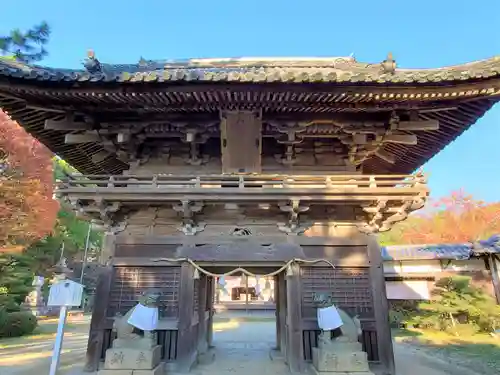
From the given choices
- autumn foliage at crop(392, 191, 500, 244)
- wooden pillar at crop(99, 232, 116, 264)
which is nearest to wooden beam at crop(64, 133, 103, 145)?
wooden pillar at crop(99, 232, 116, 264)

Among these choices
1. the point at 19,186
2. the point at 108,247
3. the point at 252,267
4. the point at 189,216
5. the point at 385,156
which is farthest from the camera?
the point at 19,186

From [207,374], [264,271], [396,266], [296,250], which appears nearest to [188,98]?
[296,250]

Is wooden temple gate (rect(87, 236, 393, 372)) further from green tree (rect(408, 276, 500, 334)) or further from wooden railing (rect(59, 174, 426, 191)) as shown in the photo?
green tree (rect(408, 276, 500, 334))

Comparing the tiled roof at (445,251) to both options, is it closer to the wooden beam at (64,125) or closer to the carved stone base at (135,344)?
the carved stone base at (135,344)

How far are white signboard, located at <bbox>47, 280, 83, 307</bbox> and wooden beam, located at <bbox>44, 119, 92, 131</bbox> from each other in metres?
3.18

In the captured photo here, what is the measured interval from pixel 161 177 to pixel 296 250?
333 centimetres

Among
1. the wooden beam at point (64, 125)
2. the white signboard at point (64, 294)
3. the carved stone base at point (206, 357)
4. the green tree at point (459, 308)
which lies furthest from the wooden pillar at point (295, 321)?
the green tree at point (459, 308)

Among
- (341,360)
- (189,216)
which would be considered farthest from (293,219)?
(341,360)

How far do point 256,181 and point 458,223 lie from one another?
25.9 meters

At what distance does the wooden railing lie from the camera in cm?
632

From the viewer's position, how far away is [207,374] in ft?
23.0

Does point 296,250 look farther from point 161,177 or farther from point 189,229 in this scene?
point 161,177

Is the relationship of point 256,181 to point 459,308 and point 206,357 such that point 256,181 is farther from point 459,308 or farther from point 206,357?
point 459,308

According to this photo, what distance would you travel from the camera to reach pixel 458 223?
84.3 feet
